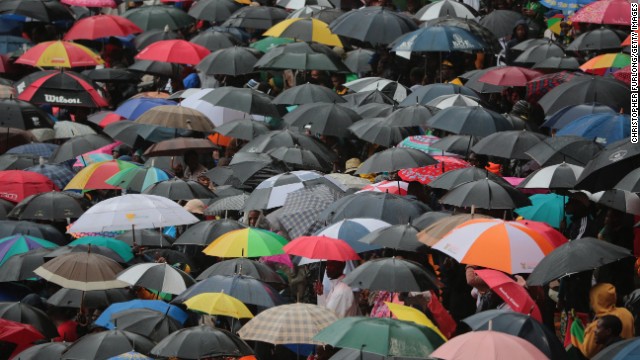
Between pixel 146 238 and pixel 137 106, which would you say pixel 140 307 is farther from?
pixel 137 106

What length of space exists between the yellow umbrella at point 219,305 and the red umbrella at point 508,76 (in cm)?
778

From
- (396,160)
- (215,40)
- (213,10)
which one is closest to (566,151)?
(396,160)

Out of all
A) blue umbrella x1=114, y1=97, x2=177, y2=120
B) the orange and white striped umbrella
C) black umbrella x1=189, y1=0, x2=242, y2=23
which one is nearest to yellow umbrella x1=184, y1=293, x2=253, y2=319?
the orange and white striped umbrella

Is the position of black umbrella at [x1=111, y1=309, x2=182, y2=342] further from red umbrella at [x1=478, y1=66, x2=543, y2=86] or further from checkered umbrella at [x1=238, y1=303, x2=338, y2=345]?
red umbrella at [x1=478, y1=66, x2=543, y2=86]

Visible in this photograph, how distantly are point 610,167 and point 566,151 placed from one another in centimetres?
197

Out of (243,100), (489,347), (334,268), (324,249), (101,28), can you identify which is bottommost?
(101,28)

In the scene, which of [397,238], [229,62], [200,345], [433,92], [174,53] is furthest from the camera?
[174,53]

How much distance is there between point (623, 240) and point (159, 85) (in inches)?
454

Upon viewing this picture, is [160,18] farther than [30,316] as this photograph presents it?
Yes

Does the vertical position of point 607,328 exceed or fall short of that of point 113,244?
it exceeds it

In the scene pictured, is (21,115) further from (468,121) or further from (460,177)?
(460,177)

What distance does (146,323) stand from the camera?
12680 mm

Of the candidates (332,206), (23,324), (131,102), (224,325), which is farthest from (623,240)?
(131,102)

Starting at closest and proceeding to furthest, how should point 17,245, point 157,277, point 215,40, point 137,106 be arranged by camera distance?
point 157,277
point 17,245
point 137,106
point 215,40
